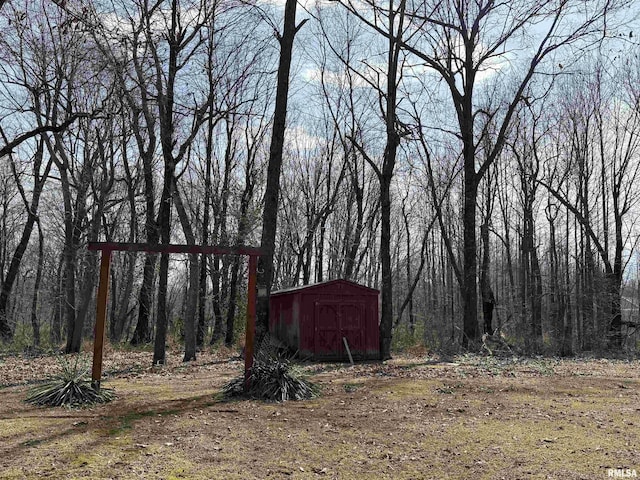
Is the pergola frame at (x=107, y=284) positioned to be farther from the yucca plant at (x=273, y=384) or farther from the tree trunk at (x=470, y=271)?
the tree trunk at (x=470, y=271)

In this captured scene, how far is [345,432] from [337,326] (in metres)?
8.23

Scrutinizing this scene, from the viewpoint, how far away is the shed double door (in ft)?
46.8

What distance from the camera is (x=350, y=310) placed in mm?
14656

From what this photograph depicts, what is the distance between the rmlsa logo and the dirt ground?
1.0 inches

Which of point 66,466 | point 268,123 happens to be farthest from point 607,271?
point 66,466

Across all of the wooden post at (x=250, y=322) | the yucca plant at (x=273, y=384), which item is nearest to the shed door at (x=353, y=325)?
the yucca plant at (x=273, y=384)

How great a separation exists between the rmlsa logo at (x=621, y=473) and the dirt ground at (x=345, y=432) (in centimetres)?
2

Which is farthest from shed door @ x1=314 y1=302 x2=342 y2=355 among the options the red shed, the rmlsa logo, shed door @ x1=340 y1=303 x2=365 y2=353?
the rmlsa logo

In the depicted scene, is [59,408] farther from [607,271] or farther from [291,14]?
[607,271]

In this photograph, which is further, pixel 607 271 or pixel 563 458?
pixel 607 271

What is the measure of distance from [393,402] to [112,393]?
412 cm

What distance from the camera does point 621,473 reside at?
474 cm

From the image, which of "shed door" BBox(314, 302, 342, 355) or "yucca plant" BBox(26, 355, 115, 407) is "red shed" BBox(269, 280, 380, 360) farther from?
"yucca plant" BBox(26, 355, 115, 407)

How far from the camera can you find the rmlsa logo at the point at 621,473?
15.3ft
